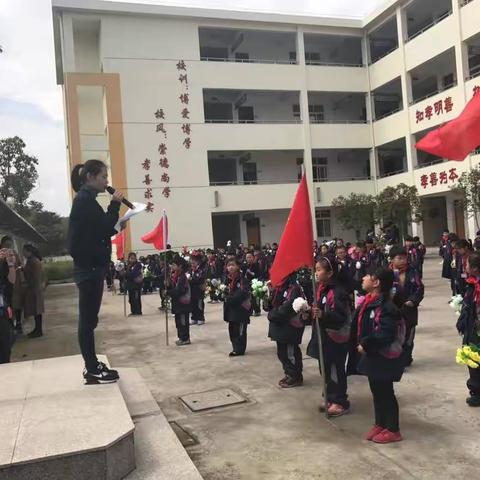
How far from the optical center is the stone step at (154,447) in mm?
3537

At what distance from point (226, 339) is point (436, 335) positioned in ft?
11.1

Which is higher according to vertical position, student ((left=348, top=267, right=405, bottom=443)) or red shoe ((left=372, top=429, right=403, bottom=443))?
student ((left=348, top=267, right=405, bottom=443))

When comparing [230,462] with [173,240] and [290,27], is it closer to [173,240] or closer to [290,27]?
[173,240]

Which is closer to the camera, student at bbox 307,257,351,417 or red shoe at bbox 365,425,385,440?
red shoe at bbox 365,425,385,440

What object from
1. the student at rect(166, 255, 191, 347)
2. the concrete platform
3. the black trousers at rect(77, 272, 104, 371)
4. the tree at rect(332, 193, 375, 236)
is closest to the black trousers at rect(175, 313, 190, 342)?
the student at rect(166, 255, 191, 347)

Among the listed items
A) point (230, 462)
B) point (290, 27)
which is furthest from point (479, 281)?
Answer: point (290, 27)

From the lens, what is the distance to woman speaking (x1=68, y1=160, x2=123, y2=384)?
435 cm

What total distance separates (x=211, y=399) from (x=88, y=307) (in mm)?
1890

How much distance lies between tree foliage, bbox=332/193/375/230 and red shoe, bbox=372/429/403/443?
74.7ft

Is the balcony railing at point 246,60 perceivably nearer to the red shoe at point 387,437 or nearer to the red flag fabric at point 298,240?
the red flag fabric at point 298,240

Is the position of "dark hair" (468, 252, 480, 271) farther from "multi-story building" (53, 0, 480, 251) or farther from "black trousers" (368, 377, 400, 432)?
"multi-story building" (53, 0, 480, 251)

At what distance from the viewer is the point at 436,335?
26.8 feet

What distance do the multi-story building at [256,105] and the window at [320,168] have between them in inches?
3.6

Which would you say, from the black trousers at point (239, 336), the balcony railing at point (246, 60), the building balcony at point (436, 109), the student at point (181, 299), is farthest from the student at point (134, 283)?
the balcony railing at point (246, 60)
